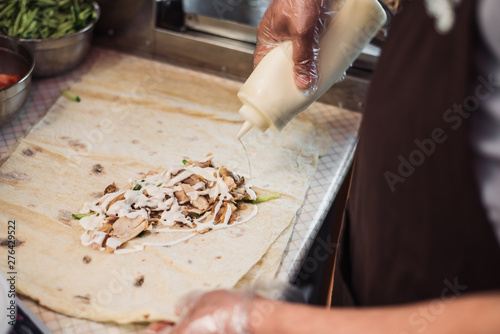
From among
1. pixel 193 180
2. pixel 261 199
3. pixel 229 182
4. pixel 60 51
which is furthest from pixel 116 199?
pixel 60 51

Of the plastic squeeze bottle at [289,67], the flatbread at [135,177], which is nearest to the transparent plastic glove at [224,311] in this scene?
the flatbread at [135,177]

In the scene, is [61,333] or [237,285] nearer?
[61,333]

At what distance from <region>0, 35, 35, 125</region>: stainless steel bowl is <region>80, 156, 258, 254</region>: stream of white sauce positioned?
18.8 inches

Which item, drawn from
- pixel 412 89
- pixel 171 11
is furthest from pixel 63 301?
pixel 171 11

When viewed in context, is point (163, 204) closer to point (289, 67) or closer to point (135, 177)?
point (135, 177)

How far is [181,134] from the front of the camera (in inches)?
75.0

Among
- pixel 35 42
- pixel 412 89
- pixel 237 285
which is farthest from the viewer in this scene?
pixel 35 42

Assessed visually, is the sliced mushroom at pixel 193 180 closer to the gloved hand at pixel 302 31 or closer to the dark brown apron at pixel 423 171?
the gloved hand at pixel 302 31

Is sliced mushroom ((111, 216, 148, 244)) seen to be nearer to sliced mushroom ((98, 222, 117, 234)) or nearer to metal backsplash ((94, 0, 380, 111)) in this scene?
sliced mushroom ((98, 222, 117, 234))

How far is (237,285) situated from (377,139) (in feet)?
1.98

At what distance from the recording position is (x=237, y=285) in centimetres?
137

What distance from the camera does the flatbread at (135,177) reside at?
4.35 ft

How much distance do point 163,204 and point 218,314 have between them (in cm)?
62

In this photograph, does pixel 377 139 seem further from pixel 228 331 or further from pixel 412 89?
pixel 228 331
